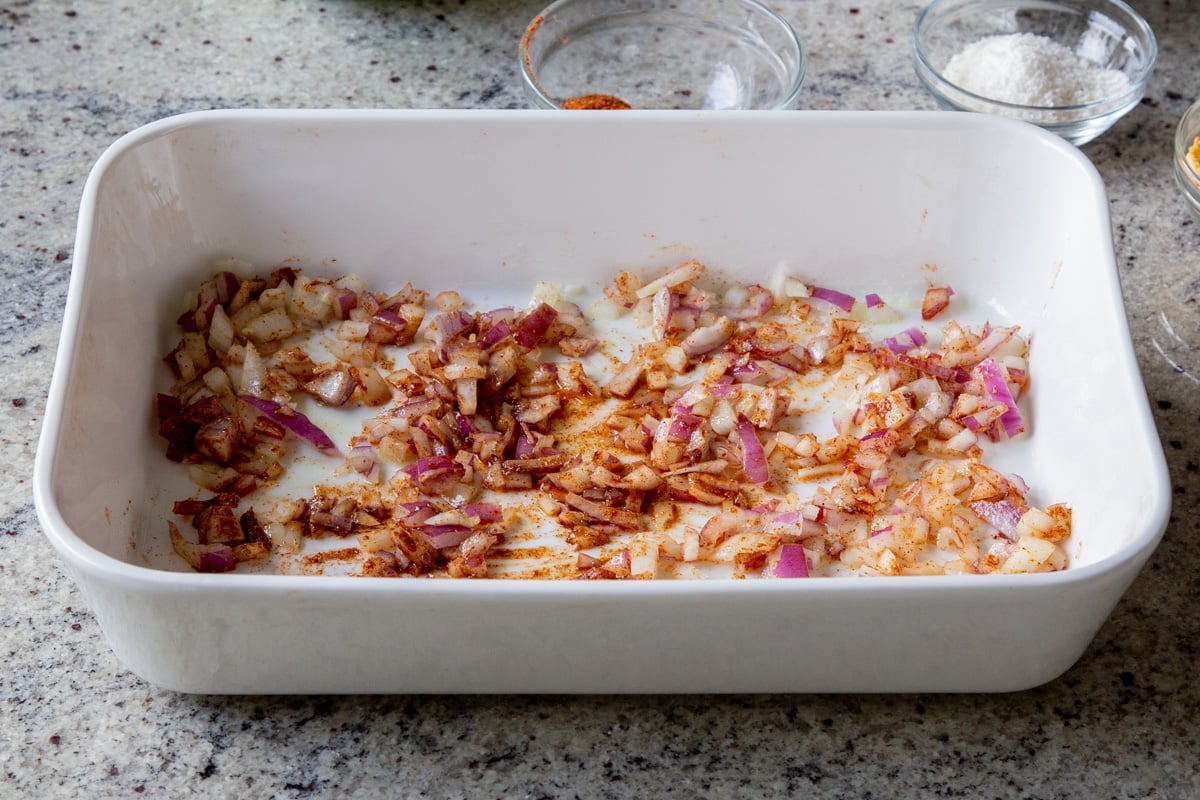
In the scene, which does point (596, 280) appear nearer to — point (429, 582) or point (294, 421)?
point (294, 421)

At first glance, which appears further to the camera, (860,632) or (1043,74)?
(1043,74)

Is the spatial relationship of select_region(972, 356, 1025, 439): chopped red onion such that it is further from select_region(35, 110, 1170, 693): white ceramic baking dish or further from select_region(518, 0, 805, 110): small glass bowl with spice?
select_region(518, 0, 805, 110): small glass bowl with spice

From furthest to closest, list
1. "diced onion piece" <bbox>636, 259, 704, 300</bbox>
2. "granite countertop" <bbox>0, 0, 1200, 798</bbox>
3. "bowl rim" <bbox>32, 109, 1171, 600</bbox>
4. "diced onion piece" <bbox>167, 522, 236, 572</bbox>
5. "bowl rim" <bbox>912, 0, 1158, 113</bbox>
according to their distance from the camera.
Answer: "bowl rim" <bbox>912, 0, 1158, 113</bbox>
"diced onion piece" <bbox>636, 259, 704, 300</bbox>
"diced onion piece" <bbox>167, 522, 236, 572</bbox>
"granite countertop" <bbox>0, 0, 1200, 798</bbox>
"bowl rim" <bbox>32, 109, 1171, 600</bbox>

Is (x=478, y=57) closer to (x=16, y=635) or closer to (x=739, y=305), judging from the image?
(x=739, y=305)

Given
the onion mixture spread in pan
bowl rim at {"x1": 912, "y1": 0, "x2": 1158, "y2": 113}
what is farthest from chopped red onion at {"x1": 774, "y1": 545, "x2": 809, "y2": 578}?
bowl rim at {"x1": 912, "y1": 0, "x2": 1158, "y2": 113}

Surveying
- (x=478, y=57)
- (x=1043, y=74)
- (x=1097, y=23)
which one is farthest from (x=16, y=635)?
(x=1097, y=23)

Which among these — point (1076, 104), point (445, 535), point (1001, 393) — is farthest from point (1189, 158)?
point (445, 535)
